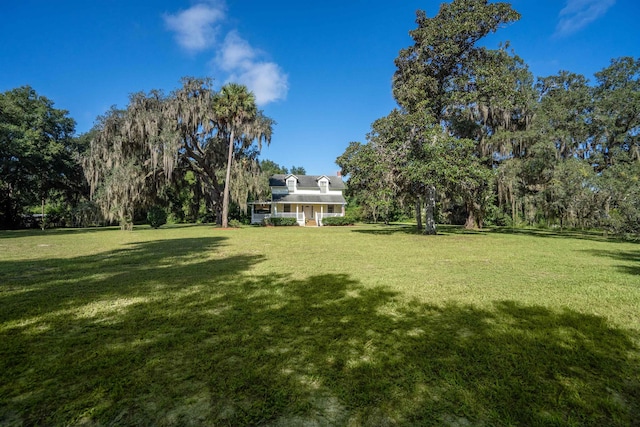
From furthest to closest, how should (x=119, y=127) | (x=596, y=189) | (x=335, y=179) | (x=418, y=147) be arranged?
(x=335, y=179) < (x=119, y=127) < (x=418, y=147) < (x=596, y=189)

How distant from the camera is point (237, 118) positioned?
23.4 m

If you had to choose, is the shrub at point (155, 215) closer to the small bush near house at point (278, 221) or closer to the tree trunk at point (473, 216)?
the small bush near house at point (278, 221)

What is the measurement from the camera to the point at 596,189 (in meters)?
13.8

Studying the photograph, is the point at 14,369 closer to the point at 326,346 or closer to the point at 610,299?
the point at 326,346

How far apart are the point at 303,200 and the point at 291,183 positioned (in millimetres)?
3451

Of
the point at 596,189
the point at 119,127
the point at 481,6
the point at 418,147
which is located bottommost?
the point at 596,189

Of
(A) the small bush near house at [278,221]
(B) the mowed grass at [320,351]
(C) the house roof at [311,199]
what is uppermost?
(C) the house roof at [311,199]

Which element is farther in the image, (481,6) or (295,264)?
(481,6)

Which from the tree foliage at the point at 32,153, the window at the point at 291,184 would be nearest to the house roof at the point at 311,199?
the window at the point at 291,184

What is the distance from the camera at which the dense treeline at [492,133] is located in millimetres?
14938

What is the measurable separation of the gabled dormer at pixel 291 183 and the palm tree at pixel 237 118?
33.1ft

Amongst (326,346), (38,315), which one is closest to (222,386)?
(326,346)

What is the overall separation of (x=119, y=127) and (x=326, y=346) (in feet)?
86.2

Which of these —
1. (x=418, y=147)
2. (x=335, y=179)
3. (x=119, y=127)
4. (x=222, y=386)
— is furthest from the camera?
(x=335, y=179)
